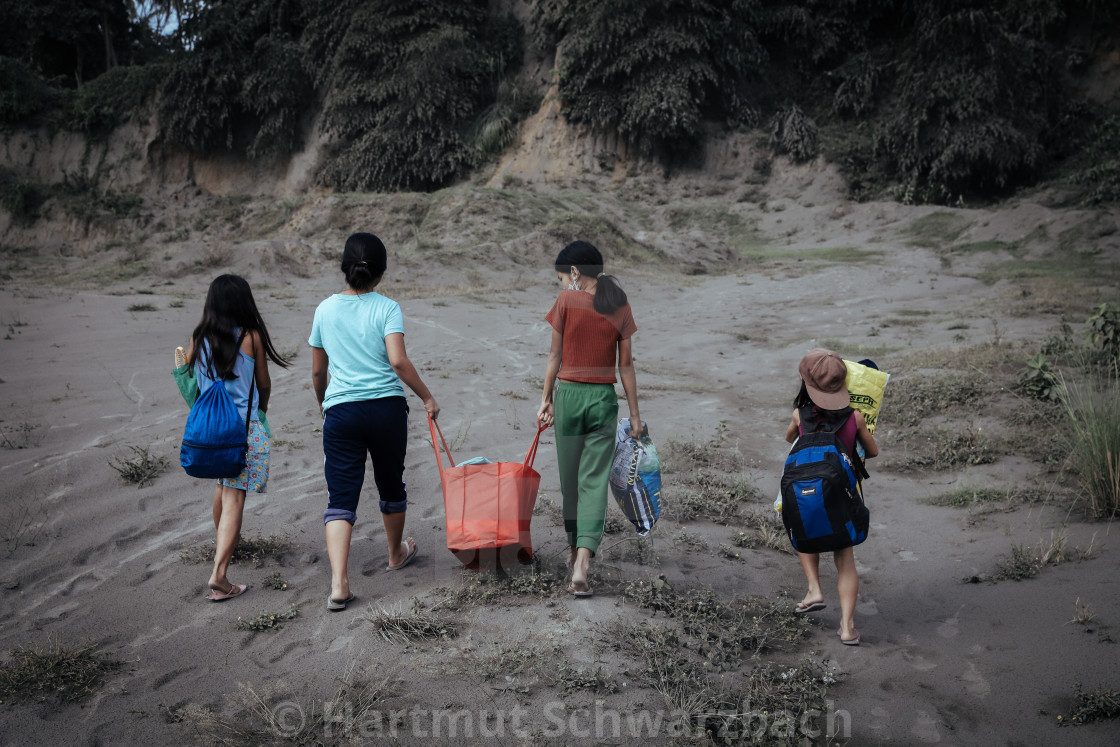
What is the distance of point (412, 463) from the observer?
5.49 metres

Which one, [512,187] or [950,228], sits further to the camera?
[512,187]

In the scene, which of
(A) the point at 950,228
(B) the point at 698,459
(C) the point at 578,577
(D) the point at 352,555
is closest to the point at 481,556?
(C) the point at 578,577

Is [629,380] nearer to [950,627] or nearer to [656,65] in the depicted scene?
[950,627]

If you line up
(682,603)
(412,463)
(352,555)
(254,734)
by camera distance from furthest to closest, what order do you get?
(412,463) < (352,555) < (682,603) < (254,734)

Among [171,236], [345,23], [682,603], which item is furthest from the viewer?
[345,23]

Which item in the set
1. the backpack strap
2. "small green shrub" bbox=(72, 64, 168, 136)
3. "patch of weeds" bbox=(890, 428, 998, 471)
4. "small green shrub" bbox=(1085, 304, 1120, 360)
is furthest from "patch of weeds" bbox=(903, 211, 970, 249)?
"small green shrub" bbox=(72, 64, 168, 136)

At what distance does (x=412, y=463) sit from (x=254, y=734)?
304 centimetres

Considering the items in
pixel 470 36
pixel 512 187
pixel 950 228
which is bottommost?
pixel 950 228

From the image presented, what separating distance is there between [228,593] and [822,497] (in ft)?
8.97

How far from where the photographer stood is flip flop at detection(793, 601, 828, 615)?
11.3 feet

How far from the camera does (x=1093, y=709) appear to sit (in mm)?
2660

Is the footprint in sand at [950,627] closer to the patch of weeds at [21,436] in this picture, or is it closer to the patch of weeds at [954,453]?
the patch of weeds at [954,453]

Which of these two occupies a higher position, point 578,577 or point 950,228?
point 950,228

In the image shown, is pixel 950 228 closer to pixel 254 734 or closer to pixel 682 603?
pixel 682 603
